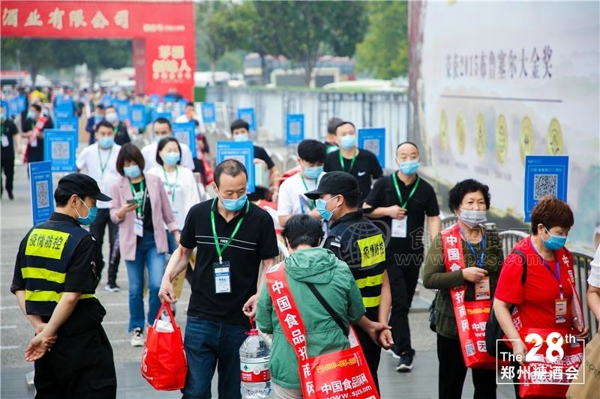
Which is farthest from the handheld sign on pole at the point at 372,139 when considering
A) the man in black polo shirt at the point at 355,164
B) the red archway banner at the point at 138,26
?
the red archway banner at the point at 138,26

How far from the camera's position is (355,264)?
6203 millimetres

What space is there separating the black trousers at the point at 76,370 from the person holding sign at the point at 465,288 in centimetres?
214

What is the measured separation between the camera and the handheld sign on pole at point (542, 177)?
8.11 metres

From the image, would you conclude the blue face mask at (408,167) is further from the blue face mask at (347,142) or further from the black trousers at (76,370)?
the black trousers at (76,370)

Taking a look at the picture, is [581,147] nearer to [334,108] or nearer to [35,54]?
[334,108]

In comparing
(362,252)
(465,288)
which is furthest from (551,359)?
(362,252)

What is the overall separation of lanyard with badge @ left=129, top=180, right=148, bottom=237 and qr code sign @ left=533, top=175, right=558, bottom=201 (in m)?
3.58

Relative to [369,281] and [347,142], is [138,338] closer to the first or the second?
[347,142]

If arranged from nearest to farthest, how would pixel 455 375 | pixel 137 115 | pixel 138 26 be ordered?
pixel 455 375 → pixel 137 115 → pixel 138 26

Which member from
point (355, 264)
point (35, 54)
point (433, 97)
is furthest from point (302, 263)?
point (35, 54)

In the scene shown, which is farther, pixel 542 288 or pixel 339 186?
pixel 339 186

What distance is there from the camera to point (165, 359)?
6.26 metres

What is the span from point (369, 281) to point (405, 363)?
9.05 feet

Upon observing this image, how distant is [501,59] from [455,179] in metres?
2.77
